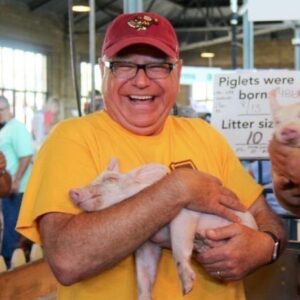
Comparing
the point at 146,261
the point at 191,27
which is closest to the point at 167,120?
the point at 146,261

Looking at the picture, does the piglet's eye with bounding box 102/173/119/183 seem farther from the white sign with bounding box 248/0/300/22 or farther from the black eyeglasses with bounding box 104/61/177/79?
the white sign with bounding box 248/0/300/22

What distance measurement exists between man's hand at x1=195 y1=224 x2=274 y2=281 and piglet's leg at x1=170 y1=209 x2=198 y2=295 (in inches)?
2.0

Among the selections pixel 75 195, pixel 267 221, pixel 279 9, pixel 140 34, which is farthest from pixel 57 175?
pixel 279 9

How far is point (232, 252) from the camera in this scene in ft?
5.11

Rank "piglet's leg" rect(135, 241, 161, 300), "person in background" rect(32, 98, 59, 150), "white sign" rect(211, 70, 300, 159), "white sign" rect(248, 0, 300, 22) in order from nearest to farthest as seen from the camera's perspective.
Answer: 1. "piglet's leg" rect(135, 241, 161, 300)
2. "white sign" rect(248, 0, 300, 22)
3. "white sign" rect(211, 70, 300, 159)
4. "person in background" rect(32, 98, 59, 150)

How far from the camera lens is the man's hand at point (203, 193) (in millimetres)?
1504

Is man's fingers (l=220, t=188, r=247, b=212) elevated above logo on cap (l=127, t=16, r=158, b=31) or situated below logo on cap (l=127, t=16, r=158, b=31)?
below

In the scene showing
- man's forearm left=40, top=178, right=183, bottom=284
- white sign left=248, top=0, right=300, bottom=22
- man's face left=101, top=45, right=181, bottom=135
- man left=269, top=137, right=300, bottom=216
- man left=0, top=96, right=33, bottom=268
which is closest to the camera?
man's forearm left=40, top=178, right=183, bottom=284

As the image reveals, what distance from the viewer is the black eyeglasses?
65.4 inches

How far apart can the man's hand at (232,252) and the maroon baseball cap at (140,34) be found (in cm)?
49

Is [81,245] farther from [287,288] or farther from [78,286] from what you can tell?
A: [287,288]

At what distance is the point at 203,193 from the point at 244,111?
1.88m

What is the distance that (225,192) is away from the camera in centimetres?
159

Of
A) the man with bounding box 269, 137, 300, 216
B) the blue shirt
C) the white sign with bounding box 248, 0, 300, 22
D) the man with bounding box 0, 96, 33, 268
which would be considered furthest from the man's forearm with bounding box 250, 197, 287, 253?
the blue shirt
